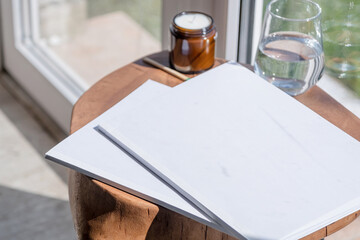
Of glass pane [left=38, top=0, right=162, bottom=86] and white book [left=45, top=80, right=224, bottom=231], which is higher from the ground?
white book [left=45, top=80, right=224, bottom=231]

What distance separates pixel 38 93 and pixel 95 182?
1127 millimetres

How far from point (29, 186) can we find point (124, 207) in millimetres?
887

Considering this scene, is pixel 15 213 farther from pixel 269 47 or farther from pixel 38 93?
pixel 269 47

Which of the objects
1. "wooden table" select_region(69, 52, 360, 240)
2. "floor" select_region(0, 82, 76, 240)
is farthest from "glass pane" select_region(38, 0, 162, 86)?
"wooden table" select_region(69, 52, 360, 240)

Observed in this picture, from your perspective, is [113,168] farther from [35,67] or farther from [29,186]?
[35,67]

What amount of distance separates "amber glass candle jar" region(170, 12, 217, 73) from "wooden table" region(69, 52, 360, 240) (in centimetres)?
4

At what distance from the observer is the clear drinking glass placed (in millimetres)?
981

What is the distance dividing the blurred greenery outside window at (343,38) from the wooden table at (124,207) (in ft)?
0.58

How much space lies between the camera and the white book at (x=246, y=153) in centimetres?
78

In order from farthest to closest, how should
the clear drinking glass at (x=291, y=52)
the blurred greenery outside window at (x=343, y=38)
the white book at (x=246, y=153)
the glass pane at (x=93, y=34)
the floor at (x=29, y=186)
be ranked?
1. the glass pane at (x=93, y=34)
2. the floor at (x=29, y=186)
3. the blurred greenery outside window at (x=343, y=38)
4. the clear drinking glass at (x=291, y=52)
5. the white book at (x=246, y=153)

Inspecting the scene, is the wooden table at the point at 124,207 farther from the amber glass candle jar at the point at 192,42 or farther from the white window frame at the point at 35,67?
the white window frame at the point at 35,67

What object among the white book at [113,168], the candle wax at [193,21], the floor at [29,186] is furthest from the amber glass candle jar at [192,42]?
the floor at [29,186]

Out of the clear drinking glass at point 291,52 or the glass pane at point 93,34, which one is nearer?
the clear drinking glass at point 291,52

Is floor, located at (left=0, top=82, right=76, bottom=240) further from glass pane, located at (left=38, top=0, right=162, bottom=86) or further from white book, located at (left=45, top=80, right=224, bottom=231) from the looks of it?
white book, located at (left=45, top=80, right=224, bottom=231)
